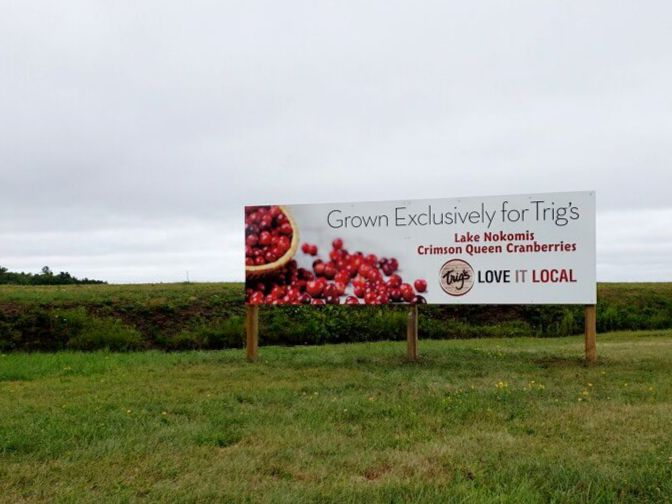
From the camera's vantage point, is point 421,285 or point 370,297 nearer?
point 421,285

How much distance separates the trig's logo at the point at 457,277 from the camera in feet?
40.6

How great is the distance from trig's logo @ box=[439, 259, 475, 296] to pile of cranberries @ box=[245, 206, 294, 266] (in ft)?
10.0

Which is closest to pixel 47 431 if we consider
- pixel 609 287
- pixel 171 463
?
pixel 171 463

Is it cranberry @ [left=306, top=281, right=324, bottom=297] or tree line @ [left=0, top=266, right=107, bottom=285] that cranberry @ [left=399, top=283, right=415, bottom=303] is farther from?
tree line @ [left=0, top=266, right=107, bottom=285]

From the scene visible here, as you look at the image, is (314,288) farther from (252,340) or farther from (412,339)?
(412,339)

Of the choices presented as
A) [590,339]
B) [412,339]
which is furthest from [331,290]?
[590,339]

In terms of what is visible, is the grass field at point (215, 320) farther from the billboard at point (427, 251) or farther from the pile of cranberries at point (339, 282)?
the billboard at point (427, 251)

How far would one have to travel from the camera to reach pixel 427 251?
12578 millimetres

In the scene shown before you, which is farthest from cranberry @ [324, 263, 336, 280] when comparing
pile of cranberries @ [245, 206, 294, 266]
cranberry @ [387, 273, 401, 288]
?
cranberry @ [387, 273, 401, 288]

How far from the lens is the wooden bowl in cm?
1326

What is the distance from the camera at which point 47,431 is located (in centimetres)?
645

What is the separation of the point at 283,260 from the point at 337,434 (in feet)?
23.5

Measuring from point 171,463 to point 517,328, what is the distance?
17798mm

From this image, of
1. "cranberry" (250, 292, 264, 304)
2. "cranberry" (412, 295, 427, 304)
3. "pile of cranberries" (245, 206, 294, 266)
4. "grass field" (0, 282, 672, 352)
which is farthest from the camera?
"grass field" (0, 282, 672, 352)
